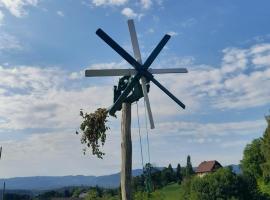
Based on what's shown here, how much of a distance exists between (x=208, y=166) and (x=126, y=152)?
160441mm

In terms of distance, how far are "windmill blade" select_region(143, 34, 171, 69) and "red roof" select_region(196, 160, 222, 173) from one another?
15364 centimetres

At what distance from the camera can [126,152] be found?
80.2ft

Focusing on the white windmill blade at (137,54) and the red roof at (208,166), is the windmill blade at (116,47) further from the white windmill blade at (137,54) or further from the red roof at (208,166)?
the red roof at (208,166)

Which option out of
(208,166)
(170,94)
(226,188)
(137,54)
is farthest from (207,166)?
(137,54)

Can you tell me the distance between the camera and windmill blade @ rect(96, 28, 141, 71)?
26.2 meters

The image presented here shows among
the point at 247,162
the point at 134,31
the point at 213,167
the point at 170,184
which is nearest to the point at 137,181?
the point at 170,184

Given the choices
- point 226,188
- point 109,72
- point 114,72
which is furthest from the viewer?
point 226,188

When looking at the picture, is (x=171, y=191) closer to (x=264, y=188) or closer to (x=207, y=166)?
(x=207, y=166)

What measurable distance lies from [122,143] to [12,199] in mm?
172823

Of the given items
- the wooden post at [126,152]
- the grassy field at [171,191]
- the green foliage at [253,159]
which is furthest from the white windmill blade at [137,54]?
the grassy field at [171,191]

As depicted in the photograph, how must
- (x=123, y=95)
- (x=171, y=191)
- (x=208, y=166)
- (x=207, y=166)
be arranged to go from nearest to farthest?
(x=123, y=95) → (x=171, y=191) → (x=208, y=166) → (x=207, y=166)

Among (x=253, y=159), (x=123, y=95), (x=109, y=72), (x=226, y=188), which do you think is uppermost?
(x=253, y=159)

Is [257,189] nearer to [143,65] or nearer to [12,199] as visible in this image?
[143,65]

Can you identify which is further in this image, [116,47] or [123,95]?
[116,47]
